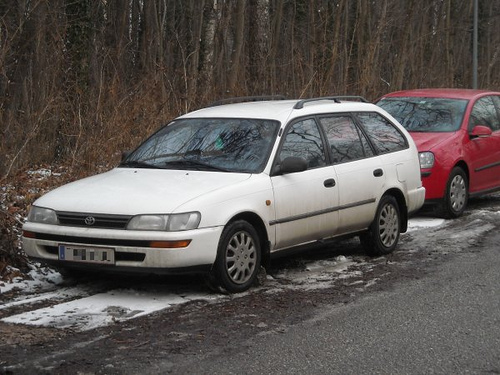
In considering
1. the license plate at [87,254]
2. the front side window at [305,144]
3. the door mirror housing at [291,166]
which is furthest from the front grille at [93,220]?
the front side window at [305,144]

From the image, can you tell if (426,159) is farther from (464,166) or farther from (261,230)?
(261,230)

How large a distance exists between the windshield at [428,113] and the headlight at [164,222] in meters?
6.44

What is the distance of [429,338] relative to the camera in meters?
6.42

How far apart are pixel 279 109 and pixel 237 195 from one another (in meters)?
1.52

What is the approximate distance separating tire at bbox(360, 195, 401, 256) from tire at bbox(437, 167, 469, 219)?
257 cm

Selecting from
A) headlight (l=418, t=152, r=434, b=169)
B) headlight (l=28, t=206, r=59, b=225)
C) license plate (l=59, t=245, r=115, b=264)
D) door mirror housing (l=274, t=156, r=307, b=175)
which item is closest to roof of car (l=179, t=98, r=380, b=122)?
door mirror housing (l=274, t=156, r=307, b=175)

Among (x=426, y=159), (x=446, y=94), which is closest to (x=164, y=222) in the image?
(x=426, y=159)

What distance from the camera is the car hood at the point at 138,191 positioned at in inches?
290

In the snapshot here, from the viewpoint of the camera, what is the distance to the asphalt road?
5738 mm

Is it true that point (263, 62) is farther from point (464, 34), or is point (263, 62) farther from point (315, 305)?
point (464, 34)

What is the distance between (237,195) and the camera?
771 cm

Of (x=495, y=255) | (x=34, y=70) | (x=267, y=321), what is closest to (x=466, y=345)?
(x=267, y=321)

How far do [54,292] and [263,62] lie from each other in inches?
490

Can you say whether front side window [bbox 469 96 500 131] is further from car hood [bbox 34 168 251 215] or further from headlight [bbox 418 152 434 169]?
car hood [bbox 34 168 251 215]
